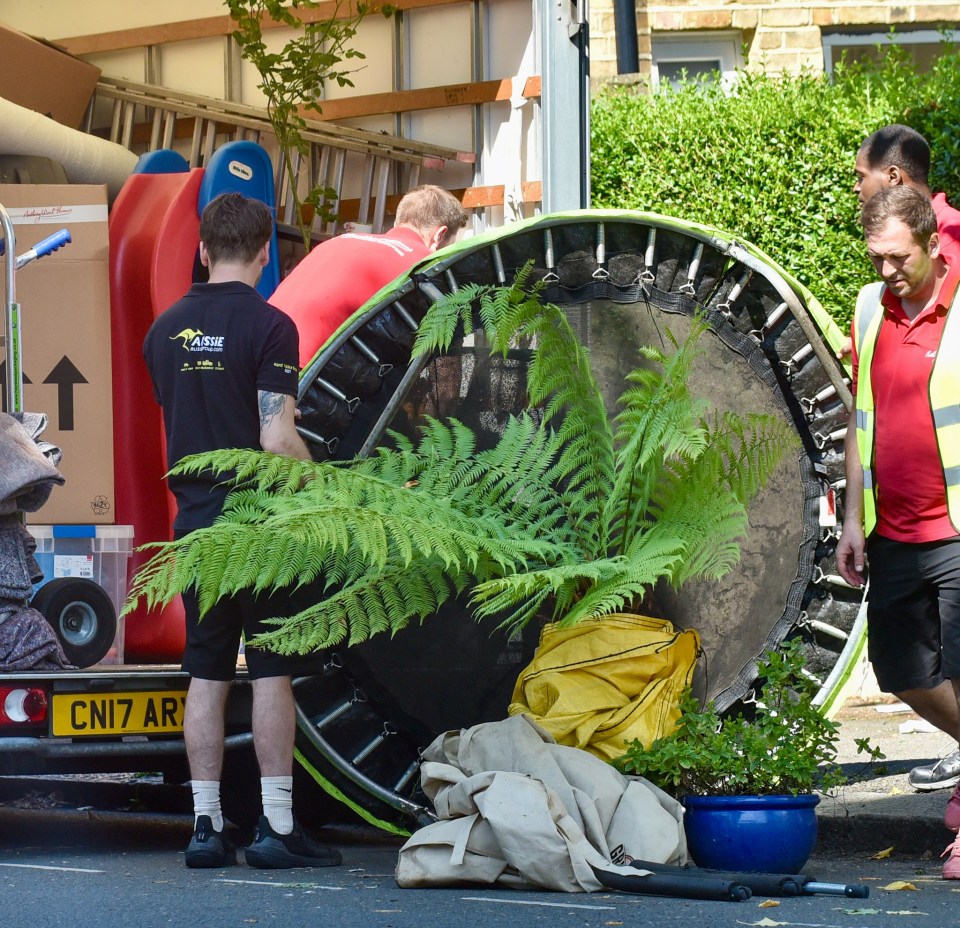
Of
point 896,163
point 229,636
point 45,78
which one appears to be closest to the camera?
point 229,636

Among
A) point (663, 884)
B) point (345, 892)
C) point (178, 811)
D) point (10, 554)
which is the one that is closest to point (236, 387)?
point (10, 554)

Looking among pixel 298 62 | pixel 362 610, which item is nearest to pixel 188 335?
pixel 362 610

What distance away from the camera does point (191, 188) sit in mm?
6180

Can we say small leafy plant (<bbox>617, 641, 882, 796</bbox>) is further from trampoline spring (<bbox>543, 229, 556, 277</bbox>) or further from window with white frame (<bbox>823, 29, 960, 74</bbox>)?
window with white frame (<bbox>823, 29, 960, 74</bbox>)

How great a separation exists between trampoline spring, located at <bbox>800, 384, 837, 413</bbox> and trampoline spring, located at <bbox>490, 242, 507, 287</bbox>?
97 cm

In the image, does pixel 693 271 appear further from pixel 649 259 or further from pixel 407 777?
pixel 407 777

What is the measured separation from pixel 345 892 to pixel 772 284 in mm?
2124

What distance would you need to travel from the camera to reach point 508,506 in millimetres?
4602

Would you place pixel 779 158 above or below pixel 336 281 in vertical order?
above

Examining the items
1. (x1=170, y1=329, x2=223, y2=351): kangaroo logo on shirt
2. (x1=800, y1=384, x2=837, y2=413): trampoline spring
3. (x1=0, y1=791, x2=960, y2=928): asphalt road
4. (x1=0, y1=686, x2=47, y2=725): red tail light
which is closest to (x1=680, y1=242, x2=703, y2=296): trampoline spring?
(x1=800, y1=384, x2=837, y2=413): trampoline spring

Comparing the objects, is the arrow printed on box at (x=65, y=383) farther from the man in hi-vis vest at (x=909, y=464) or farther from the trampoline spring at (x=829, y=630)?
the man in hi-vis vest at (x=909, y=464)

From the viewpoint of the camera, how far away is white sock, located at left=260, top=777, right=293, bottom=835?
169 inches

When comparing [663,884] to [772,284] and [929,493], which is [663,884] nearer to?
[929,493]

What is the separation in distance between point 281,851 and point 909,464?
1991mm
